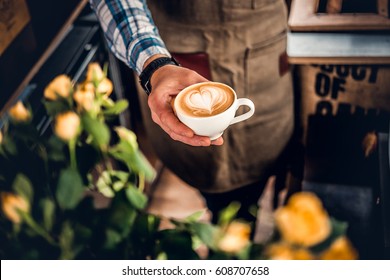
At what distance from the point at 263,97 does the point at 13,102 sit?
30.0 inches

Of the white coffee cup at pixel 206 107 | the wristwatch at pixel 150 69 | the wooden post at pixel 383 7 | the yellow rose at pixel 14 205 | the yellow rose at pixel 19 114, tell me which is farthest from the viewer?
the wooden post at pixel 383 7

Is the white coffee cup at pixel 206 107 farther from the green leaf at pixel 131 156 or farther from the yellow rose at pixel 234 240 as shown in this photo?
the yellow rose at pixel 234 240

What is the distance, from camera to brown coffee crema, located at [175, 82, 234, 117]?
0.95 metres

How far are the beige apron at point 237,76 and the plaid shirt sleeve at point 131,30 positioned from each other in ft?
0.46

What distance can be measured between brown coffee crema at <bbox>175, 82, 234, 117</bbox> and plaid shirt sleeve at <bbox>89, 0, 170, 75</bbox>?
0.26 meters

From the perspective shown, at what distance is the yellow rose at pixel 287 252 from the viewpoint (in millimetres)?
744

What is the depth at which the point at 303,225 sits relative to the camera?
0.75 meters

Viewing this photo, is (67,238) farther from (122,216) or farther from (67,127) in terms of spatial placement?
(67,127)

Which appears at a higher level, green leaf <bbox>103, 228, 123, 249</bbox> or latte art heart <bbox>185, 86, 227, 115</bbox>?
latte art heart <bbox>185, 86, 227, 115</bbox>

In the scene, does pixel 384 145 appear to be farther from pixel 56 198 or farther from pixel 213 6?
pixel 56 198

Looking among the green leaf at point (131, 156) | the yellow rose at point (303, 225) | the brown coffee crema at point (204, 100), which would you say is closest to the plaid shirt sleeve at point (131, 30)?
the brown coffee crema at point (204, 100)

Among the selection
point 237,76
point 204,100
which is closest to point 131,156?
point 204,100

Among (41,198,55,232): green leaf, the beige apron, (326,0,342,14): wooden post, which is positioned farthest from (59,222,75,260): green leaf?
(326,0,342,14): wooden post

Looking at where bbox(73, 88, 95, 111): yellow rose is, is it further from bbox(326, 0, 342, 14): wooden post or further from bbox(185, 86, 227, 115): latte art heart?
bbox(326, 0, 342, 14): wooden post
